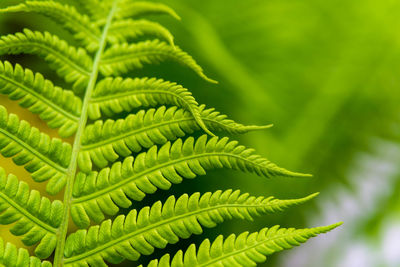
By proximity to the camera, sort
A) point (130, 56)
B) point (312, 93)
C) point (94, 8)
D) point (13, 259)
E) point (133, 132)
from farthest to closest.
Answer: point (312, 93) < point (94, 8) < point (130, 56) < point (133, 132) < point (13, 259)

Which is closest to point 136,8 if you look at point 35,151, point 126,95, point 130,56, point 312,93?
point 130,56

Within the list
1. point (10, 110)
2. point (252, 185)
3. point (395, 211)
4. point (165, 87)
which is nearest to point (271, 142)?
point (252, 185)

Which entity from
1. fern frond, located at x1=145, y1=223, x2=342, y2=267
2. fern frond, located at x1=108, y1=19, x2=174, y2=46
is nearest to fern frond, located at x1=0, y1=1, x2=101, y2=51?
fern frond, located at x1=108, y1=19, x2=174, y2=46

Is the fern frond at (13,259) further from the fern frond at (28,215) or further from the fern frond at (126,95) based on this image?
the fern frond at (126,95)

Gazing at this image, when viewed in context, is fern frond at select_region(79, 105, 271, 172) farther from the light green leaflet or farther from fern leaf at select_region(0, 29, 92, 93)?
fern leaf at select_region(0, 29, 92, 93)

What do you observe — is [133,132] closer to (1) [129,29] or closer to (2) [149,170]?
(2) [149,170]

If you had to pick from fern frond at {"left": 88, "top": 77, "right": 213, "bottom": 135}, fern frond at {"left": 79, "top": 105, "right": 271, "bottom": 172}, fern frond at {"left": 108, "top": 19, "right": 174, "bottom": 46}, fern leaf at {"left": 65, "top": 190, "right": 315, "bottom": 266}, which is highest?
fern frond at {"left": 108, "top": 19, "right": 174, "bottom": 46}
